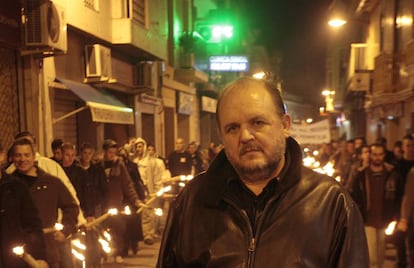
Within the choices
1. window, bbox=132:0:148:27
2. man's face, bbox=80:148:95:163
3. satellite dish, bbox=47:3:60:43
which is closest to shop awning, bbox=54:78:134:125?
satellite dish, bbox=47:3:60:43

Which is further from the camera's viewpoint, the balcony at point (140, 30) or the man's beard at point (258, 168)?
the balcony at point (140, 30)

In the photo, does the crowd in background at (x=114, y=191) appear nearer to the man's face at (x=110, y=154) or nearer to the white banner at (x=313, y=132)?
the man's face at (x=110, y=154)

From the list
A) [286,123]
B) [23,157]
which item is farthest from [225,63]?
[286,123]

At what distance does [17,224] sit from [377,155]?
16.7ft

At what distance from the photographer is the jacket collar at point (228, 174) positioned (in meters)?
2.14

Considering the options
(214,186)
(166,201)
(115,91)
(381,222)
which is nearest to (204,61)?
(115,91)

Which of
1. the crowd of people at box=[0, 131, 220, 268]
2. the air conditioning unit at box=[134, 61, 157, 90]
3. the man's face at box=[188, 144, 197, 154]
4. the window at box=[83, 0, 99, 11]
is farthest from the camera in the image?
the air conditioning unit at box=[134, 61, 157, 90]

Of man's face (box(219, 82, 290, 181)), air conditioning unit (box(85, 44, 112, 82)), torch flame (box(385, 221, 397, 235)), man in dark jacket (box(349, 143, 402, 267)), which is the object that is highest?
air conditioning unit (box(85, 44, 112, 82))

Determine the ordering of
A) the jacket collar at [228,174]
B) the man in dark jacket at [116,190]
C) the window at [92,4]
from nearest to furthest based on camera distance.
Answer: the jacket collar at [228,174] < the man in dark jacket at [116,190] < the window at [92,4]

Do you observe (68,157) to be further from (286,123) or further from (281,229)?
(281,229)

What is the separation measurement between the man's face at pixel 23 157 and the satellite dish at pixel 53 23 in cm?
411

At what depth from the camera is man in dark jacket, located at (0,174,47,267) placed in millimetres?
4660

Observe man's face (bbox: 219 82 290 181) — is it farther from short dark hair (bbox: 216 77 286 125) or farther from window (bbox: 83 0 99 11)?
window (bbox: 83 0 99 11)

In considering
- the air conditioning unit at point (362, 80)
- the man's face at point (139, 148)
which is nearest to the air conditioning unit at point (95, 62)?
the man's face at point (139, 148)
